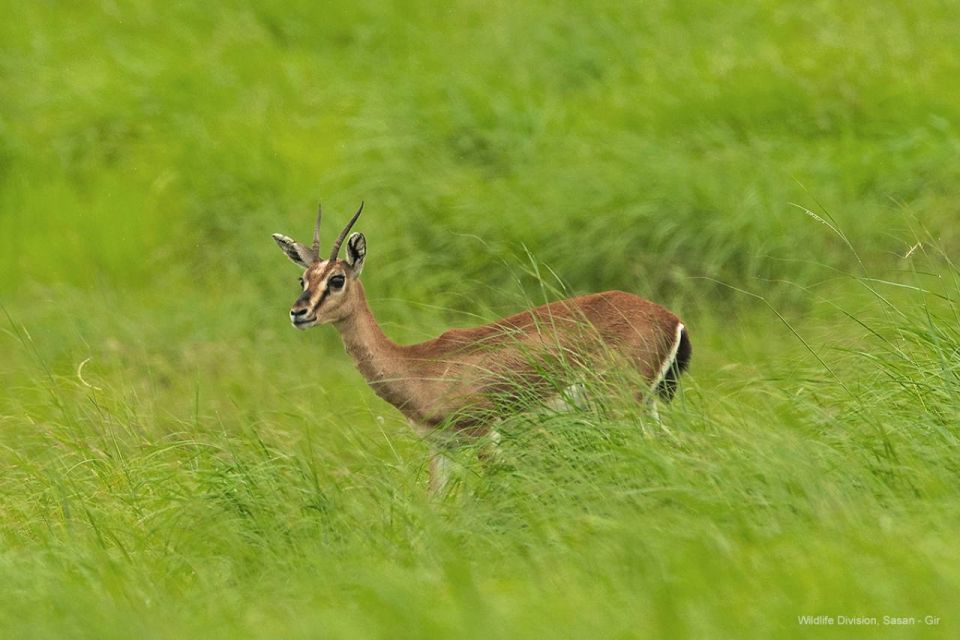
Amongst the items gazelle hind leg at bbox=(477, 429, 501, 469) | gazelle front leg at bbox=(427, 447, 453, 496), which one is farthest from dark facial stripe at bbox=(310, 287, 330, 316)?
gazelle hind leg at bbox=(477, 429, 501, 469)

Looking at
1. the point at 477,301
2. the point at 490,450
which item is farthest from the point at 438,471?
the point at 477,301

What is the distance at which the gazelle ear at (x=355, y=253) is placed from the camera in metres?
7.10

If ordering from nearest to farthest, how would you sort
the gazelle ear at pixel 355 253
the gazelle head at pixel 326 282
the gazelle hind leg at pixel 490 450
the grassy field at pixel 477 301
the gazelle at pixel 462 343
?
the grassy field at pixel 477 301 < the gazelle hind leg at pixel 490 450 < the gazelle at pixel 462 343 < the gazelle head at pixel 326 282 < the gazelle ear at pixel 355 253

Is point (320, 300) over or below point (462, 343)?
over

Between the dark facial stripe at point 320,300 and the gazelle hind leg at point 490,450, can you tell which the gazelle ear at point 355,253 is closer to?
the dark facial stripe at point 320,300

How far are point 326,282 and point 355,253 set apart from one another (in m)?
0.26

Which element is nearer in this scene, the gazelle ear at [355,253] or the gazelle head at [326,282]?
the gazelle head at [326,282]

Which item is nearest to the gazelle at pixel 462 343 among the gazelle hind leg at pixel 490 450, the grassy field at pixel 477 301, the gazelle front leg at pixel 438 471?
the grassy field at pixel 477 301

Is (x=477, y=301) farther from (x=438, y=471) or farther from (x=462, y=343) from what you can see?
(x=438, y=471)

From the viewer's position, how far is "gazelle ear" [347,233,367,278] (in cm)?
710

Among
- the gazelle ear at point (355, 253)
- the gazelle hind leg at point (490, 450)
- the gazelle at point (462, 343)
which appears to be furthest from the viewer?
the gazelle ear at point (355, 253)

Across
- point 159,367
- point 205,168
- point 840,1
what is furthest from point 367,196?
point 840,1

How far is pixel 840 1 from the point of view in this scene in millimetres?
14039

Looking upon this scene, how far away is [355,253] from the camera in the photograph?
718 centimetres
